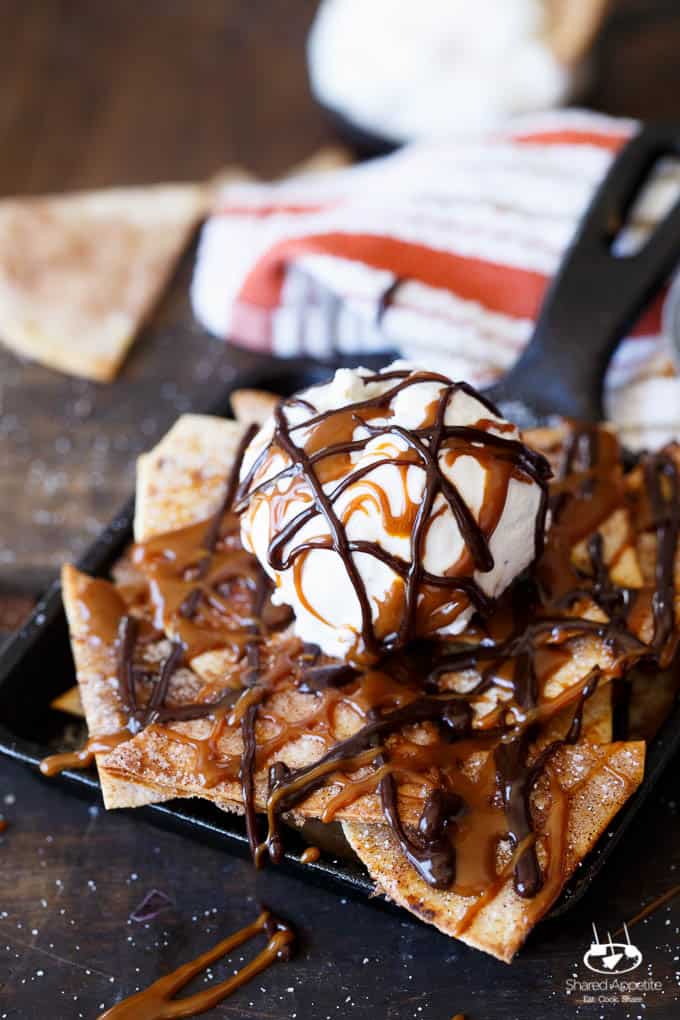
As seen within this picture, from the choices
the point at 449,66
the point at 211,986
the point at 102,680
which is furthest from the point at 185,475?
the point at 449,66

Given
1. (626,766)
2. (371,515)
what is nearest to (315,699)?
(371,515)

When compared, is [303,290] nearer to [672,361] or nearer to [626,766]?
[672,361]

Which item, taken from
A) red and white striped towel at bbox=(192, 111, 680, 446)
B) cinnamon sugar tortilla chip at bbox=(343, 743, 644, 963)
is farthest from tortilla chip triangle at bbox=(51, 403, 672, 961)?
red and white striped towel at bbox=(192, 111, 680, 446)

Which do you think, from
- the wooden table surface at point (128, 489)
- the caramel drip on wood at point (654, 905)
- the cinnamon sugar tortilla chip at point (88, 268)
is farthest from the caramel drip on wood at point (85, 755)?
the cinnamon sugar tortilla chip at point (88, 268)

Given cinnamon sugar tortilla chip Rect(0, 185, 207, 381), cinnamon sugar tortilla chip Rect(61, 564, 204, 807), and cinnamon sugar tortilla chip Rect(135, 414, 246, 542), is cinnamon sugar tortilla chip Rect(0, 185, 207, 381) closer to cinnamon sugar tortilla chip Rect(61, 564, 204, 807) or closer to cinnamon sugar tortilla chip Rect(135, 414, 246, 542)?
cinnamon sugar tortilla chip Rect(135, 414, 246, 542)

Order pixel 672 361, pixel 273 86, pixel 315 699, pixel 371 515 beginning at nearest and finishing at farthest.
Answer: pixel 371 515 < pixel 315 699 < pixel 672 361 < pixel 273 86

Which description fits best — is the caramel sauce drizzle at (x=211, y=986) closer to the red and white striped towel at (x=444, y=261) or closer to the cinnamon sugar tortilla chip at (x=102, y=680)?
the cinnamon sugar tortilla chip at (x=102, y=680)
